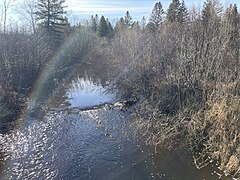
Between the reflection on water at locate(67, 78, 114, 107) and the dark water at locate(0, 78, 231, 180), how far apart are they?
10.3ft

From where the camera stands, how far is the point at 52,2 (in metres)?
31.2

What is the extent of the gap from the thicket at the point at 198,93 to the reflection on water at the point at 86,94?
51.1 inches

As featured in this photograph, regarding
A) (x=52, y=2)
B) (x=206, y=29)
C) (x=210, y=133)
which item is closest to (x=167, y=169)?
(x=210, y=133)

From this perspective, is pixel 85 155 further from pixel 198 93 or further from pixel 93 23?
pixel 93 23

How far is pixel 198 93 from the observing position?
33.6 feet

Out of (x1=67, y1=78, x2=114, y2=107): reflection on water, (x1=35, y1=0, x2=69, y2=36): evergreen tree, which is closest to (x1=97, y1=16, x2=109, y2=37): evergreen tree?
(x1=35, y1=0, x2=69, y2=36): evergreen tree

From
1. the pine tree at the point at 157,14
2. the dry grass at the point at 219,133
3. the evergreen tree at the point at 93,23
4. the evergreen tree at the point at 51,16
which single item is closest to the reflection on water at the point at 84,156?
the dry grass at the point at 219,133

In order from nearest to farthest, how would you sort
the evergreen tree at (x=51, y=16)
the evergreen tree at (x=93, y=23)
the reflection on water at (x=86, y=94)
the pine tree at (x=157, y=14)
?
the reflection on water at (x=86, y=94) < the evergreen tree at (x=51, y=16) < the pine tree at (x=157, y=14) < the evergreen tree at (x=93, y=23)

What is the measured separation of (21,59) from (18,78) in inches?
56.4

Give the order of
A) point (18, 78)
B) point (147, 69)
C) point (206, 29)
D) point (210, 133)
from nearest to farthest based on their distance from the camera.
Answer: point (210, 133) → point (206, 29) → point (147, 69) → point (18, 78)

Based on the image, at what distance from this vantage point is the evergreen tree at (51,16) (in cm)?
3047

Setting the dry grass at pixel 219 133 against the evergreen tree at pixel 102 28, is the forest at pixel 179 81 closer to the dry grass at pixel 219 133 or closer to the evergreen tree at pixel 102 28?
the dry grass at pixel 219 133

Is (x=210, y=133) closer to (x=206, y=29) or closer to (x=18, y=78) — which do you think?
(x=206, y=29)

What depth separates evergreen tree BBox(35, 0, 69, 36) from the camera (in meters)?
30.5
